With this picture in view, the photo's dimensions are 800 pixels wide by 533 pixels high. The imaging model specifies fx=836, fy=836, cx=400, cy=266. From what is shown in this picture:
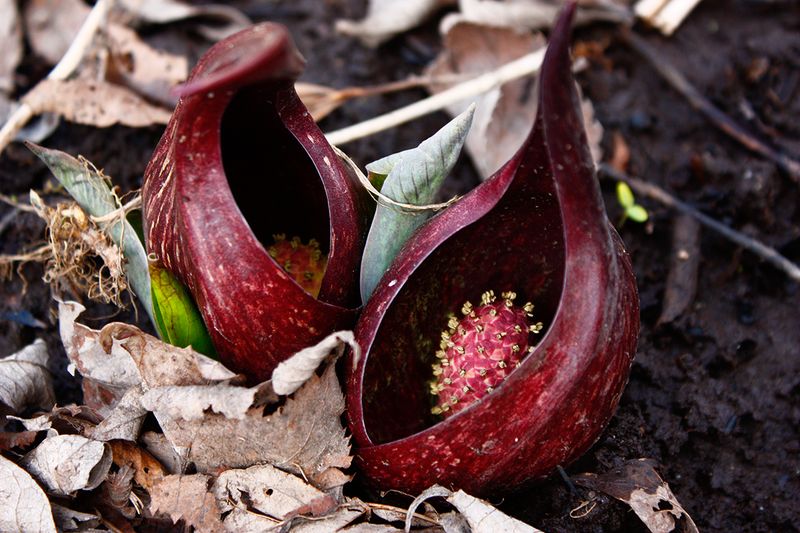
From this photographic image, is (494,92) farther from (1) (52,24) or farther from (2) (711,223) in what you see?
(1) (52,24)

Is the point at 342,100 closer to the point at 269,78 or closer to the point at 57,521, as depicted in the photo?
the point at 269,78

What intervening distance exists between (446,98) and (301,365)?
4.35 ft

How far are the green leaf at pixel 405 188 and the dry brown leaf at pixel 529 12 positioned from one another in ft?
4.07

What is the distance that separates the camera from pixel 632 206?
2445 mm

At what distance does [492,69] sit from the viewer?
2797 mm

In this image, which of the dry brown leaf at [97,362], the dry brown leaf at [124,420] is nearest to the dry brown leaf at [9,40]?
the dry brown leaf at [97,362]

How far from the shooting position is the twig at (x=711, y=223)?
2.34 m

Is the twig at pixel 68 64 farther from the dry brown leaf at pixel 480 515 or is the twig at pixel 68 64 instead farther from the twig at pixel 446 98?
the dry brown leaf at pixel 480 515

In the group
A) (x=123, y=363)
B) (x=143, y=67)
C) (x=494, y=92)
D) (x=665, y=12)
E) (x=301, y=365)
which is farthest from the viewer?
(x=665, y=12)

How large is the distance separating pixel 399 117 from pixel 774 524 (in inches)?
57.3

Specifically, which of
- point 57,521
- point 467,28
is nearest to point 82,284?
point 57,521

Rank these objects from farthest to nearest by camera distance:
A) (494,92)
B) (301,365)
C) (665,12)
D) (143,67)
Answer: (665,12), (143,67), (494,92), (301,365)

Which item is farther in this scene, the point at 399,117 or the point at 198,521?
the point at 399,117

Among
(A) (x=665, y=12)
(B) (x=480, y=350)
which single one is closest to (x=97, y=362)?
(B) (x=480, y=350)
